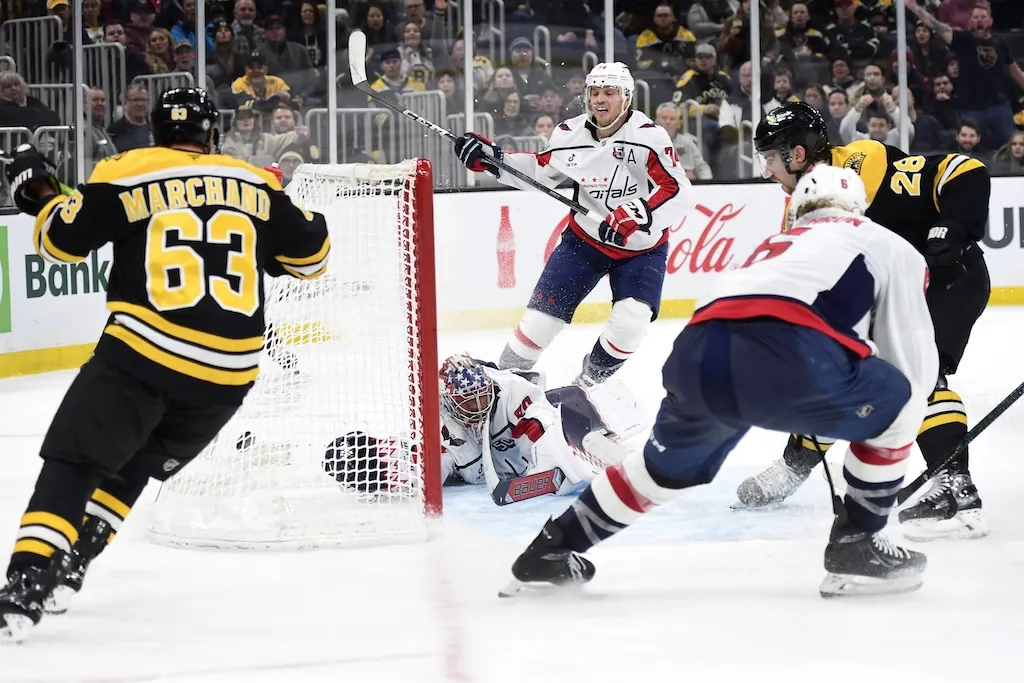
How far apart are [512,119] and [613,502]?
17.6 feet

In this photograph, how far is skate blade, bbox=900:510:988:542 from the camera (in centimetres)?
327

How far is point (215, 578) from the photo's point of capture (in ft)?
9.86

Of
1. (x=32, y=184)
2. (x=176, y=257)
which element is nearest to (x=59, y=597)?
(x=176, y=257)

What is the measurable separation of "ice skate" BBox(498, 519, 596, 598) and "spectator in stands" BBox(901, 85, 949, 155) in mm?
6208

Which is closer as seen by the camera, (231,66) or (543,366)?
(543,366)

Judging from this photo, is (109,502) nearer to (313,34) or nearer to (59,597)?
(59,597)

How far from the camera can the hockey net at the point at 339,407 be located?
337cm

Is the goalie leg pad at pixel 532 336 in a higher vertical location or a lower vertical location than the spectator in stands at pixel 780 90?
lower

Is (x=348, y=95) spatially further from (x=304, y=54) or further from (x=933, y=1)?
(x=933, y=1)

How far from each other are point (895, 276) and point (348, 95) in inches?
211

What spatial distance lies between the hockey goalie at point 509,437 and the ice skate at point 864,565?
43.6 inches

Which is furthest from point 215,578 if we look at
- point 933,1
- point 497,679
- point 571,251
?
point 933,1

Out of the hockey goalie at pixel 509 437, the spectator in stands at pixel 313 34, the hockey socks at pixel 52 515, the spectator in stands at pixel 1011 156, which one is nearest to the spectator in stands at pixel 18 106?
the spectator in stands at pixel 313 34

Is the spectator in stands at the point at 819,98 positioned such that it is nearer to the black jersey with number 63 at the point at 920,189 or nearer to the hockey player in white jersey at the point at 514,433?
the hockey player in white jersey at the point at 514,433
